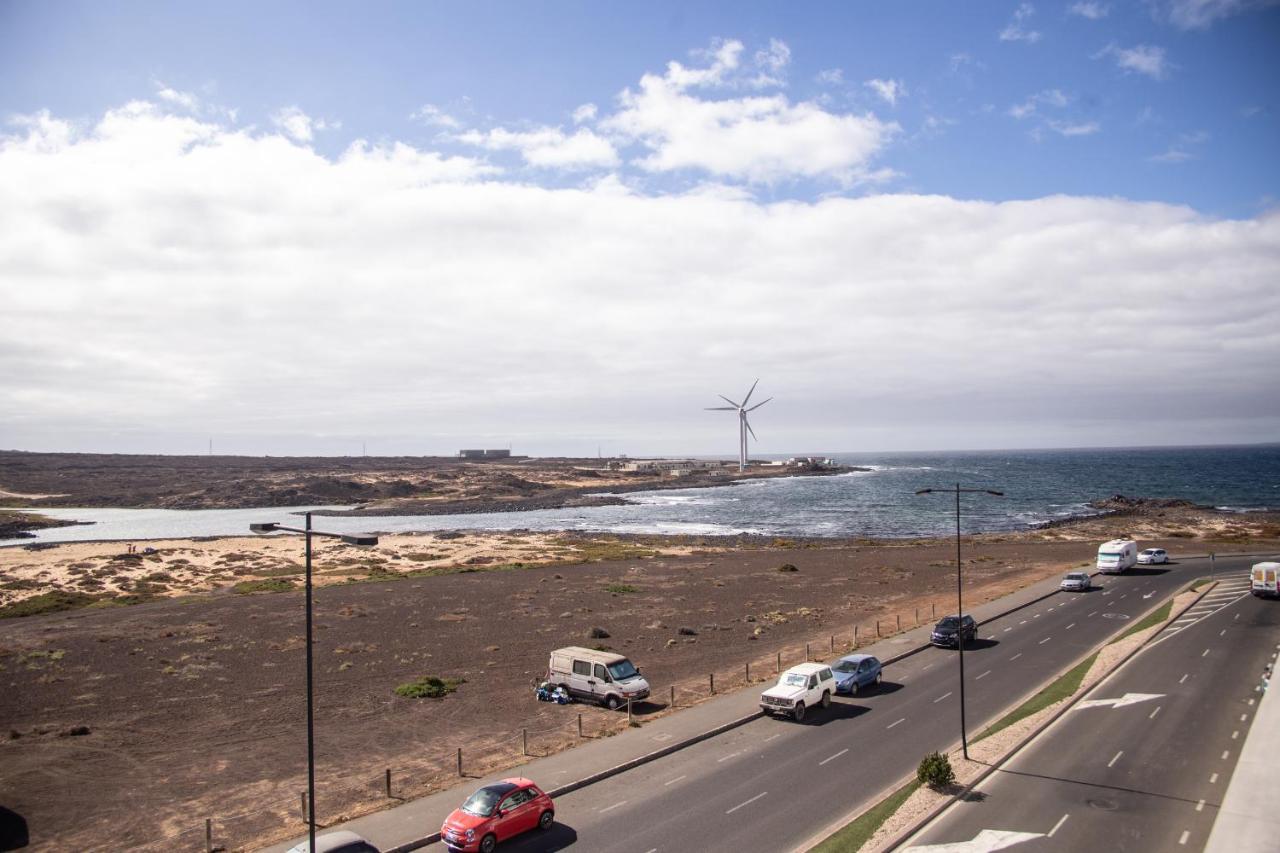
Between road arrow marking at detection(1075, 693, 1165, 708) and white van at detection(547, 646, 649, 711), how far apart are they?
18.4 m

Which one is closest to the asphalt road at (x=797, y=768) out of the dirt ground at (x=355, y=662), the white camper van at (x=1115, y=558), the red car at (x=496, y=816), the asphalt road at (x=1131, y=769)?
the red car at (x=496, y=816)

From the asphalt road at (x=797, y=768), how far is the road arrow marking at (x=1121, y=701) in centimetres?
304

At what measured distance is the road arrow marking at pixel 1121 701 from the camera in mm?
31297

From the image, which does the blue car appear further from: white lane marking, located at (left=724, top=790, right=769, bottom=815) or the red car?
the red car

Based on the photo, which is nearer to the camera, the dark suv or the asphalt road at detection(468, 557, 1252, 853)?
the asphalt road at detection(468, 557, 1252, 853)

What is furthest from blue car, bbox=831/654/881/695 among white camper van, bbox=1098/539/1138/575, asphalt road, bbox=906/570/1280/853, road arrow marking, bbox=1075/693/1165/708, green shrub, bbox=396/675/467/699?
white camper van, bbox=1098/539/1138/575

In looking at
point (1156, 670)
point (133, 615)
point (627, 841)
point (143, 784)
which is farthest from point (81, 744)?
point (1156, 670)

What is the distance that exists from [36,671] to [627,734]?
33.6m

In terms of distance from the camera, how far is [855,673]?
1375 inches

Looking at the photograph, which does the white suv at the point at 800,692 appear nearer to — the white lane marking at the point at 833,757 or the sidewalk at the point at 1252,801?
the white lane marking at the point at 833,757

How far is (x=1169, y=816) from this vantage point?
21484 mm

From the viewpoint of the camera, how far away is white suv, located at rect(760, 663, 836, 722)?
3094cm

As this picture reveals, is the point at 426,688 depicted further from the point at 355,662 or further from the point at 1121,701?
the point at 1121,701

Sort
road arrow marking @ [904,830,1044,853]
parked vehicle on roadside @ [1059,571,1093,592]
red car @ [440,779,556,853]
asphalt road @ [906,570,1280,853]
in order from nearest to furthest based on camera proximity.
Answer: road arrow marking @ [904,830,1044,853] → red car @ [440,779,556,853] → asphalt road @ [906,570,1280,853] → parked vehicle on roadside @ [1059,571,1093,592]
